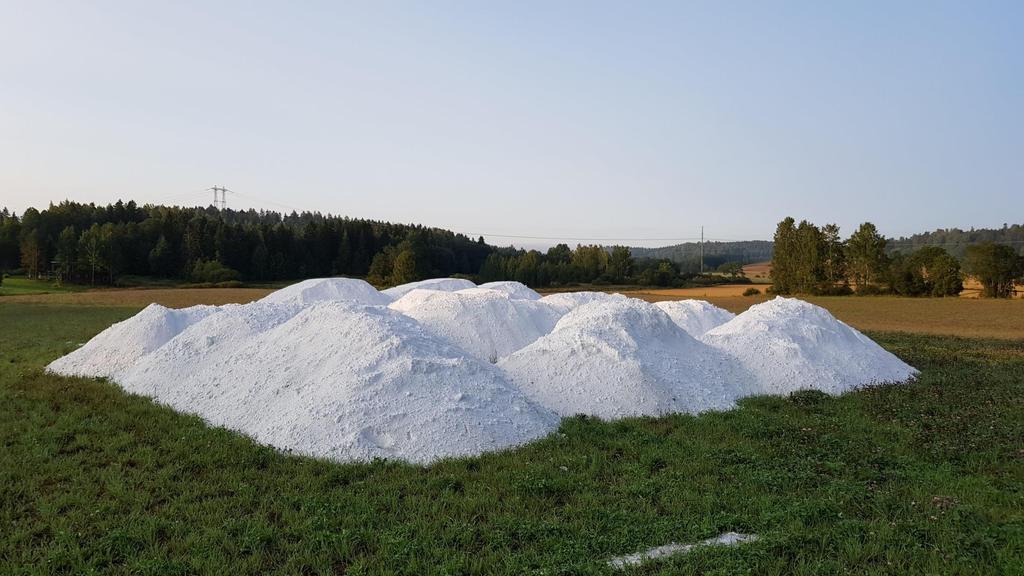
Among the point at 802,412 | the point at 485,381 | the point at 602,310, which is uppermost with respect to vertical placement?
the point at 602,310

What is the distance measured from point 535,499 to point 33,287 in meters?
67.1

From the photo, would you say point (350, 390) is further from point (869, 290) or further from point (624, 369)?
point (869, 290)

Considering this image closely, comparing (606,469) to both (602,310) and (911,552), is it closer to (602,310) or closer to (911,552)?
(911,552)

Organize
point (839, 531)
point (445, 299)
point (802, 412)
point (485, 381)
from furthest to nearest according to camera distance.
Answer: point (445, 299)
point (802, 412)
point (485, 381)
point (839, 531)

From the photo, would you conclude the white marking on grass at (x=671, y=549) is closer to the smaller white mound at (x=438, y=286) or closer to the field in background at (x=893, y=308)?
the smaller white mound at (x=438, y=286)

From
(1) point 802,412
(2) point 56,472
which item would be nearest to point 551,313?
(1) point 802,412

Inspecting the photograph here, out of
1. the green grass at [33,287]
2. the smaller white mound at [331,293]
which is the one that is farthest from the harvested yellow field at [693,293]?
the green grass at [33,287]

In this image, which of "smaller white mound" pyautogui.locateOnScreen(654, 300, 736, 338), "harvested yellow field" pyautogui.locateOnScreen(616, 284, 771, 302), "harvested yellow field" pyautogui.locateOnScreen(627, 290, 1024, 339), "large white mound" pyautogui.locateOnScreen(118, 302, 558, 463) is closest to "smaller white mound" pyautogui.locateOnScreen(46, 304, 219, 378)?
"large white mound" pyautogui.locateOnScreen(118, 302, 558, 463)

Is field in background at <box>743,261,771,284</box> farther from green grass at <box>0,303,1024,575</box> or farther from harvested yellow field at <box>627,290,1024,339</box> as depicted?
green grass at <box>0,303,1024,575</box>

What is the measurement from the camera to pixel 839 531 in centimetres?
470

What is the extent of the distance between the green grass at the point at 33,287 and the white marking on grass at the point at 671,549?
60.8 m

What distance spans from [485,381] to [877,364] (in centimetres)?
1005

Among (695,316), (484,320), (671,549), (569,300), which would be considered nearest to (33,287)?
(569,300)

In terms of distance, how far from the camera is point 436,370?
849cm
